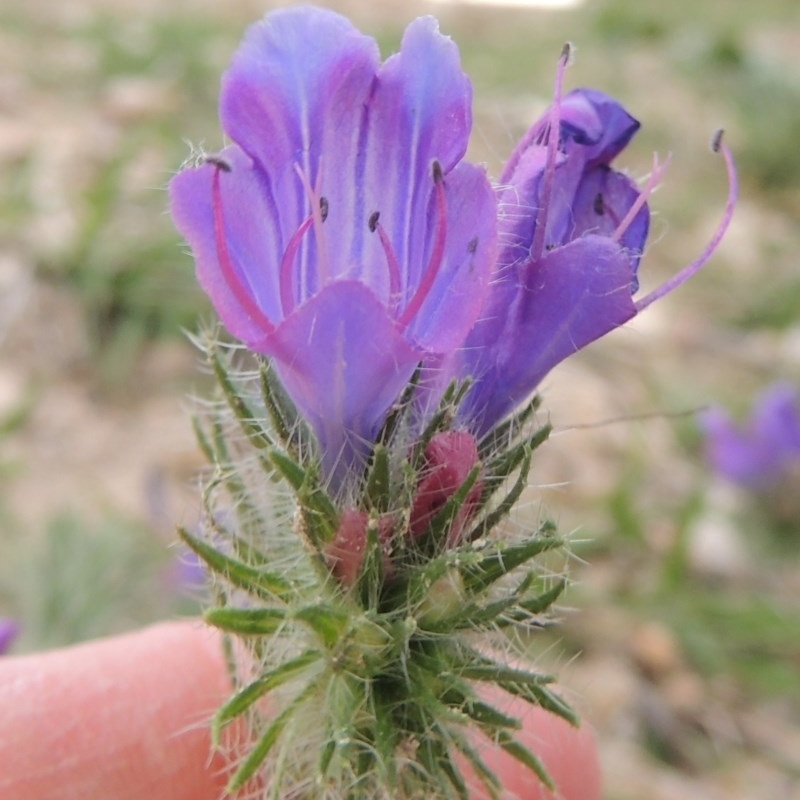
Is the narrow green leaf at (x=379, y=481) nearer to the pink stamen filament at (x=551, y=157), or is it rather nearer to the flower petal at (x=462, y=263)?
the flower petal at (x=462, y=263)

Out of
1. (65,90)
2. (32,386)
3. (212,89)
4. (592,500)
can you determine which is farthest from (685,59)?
(32,386)

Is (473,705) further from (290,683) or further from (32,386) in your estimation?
(32,386)

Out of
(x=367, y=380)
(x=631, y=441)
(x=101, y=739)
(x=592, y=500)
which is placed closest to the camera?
(x=367, y=380)

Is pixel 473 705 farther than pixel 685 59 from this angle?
No

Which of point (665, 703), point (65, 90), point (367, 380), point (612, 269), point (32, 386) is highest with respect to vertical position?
point (65, 90)

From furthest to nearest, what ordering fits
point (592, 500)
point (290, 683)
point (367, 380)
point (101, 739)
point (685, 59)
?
point (685, 59) < point (592, 500) < point (101, 739) < point (290, 683) < point (367, 380)

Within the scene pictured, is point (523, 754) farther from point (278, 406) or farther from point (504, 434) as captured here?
point (278, 406)

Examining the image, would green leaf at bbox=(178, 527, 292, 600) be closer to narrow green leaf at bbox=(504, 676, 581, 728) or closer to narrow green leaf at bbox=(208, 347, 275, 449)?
narrow green leaf at bbox=(208, 347, 275, 449)

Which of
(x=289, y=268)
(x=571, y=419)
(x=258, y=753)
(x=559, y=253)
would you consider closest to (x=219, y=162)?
(x=289, y=268)
